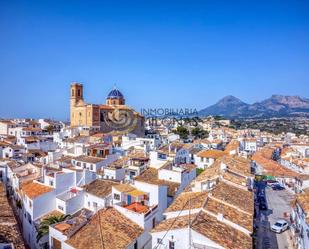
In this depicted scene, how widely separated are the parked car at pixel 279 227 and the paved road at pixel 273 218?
32 centimetres

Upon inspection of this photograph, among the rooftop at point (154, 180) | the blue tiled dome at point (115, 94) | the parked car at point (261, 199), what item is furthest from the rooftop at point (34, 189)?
the blue tiled dome at point (115, 94)

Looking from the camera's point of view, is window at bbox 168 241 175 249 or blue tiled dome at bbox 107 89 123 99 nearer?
window at bbox 168 241 175 249

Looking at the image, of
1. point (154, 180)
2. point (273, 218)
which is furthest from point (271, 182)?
point (154, 180)

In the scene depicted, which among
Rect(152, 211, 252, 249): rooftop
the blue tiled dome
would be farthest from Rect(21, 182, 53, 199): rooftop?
the blue tiled dome

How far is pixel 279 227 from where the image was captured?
2553cm

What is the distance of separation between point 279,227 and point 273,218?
374 centimetres

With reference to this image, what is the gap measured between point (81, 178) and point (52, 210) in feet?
15.0

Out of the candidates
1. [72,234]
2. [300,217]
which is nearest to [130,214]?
[72,234]

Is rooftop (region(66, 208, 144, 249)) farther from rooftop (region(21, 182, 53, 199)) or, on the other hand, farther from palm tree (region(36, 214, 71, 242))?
rooftop (region(21, 182, 53, 199))

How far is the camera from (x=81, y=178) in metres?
29.7

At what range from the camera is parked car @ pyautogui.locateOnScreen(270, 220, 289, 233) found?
2533cm

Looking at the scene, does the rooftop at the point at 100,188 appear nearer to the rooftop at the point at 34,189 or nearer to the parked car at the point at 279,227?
the rooftop at the point at 34,189

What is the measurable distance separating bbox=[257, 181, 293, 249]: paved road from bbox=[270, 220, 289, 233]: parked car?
1.07 ft

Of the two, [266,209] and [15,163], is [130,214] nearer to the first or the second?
[266,209]
